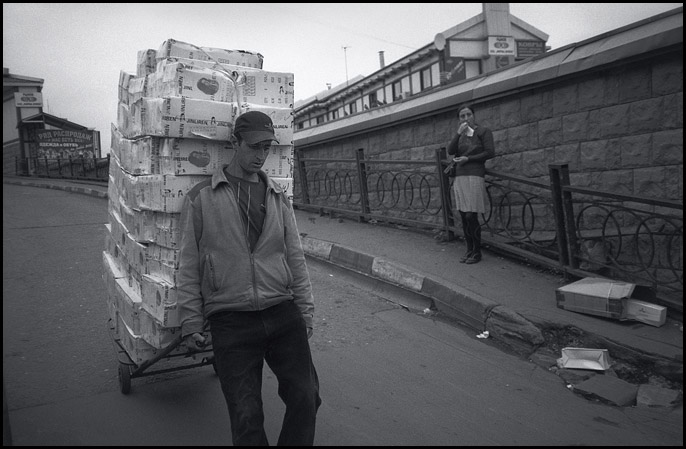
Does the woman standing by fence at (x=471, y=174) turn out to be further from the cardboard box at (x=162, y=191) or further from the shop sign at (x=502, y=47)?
the shop sign at (x=502, y=47)

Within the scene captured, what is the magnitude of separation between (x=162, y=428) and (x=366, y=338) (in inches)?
82.8

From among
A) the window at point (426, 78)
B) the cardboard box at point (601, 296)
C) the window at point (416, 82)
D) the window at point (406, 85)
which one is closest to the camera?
the cardboard box at point (601, 296)

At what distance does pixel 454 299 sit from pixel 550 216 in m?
2.04

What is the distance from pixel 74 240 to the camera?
28.5 ft

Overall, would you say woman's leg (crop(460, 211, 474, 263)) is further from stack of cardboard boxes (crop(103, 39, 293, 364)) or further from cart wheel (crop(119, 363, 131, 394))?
cart wheel (crop(119, 363, 131, 394))

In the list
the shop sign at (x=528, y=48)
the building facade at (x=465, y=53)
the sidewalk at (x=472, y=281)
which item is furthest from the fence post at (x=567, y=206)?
the shop sign at (x=528, y=48)

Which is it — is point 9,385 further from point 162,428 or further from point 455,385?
point 455,385

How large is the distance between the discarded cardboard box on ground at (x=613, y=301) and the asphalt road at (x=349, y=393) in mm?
928

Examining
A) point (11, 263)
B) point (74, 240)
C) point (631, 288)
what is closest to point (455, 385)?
point (631, 288)

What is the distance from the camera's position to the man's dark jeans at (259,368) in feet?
8.16

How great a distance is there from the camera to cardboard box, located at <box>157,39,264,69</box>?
314 centimetres

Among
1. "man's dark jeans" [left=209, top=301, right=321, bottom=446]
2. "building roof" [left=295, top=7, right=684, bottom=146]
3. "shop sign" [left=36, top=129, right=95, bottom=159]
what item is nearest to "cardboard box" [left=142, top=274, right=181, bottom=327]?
"man's dark jeans" [left=209, top=301, right=321, bottom=446]

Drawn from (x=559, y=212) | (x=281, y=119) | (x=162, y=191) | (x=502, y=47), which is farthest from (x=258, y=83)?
(x=502, y=47)

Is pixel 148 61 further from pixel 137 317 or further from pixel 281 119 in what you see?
pixel 137 317
